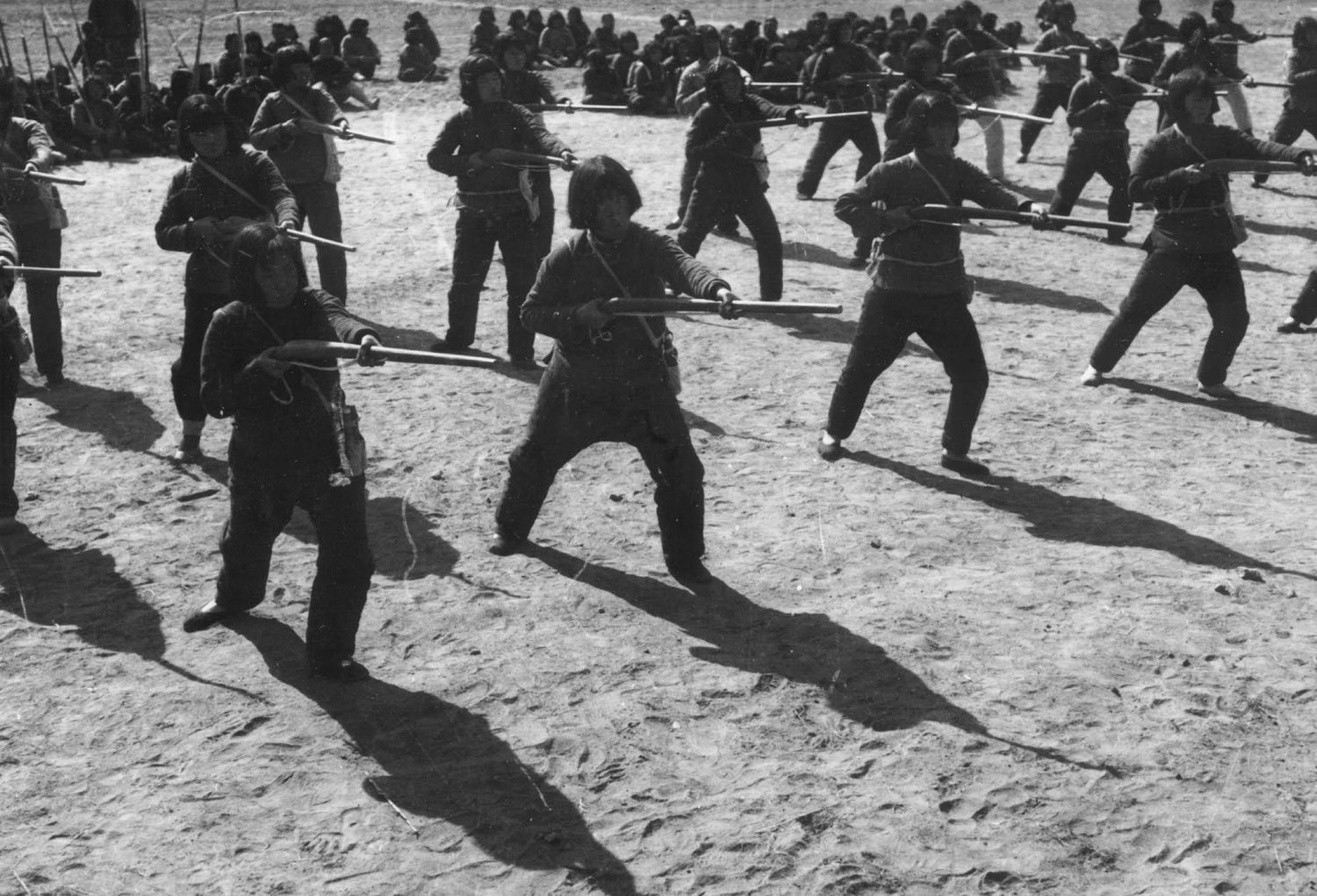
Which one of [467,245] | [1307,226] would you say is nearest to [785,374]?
[467,245]

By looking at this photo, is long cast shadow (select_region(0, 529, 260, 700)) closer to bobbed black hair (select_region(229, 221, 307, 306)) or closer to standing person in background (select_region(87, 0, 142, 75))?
bobbed black hair (select_region(229, 221, 307, 306))

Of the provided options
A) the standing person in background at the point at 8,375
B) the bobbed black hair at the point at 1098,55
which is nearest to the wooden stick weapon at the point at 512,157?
the standing person in background at the point at 8,375

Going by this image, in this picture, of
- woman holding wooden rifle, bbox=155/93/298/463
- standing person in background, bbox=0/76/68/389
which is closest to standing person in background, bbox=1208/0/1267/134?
woman holding wooden rifle, bbox=155/93/298/463

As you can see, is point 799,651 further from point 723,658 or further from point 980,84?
point 980,84

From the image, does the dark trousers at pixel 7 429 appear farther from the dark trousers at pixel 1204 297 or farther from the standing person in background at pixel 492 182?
Result: the dark trousers at pixel 1204 297

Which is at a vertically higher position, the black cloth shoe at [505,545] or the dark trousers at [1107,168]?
the dark trousers at [1107,168]

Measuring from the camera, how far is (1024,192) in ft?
52.0

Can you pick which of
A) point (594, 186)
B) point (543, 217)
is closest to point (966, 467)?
point (594, 186)

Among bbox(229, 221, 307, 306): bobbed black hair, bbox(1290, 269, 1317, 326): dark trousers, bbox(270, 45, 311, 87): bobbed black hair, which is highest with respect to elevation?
bbox(270, 45, 311, 87): bobbed black hair

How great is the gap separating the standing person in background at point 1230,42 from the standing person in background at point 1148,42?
4.26 feet

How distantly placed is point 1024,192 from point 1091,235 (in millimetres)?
1975

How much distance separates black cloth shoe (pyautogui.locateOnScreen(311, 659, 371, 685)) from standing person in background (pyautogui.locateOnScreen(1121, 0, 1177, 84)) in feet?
51.8

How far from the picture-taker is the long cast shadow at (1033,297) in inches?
458

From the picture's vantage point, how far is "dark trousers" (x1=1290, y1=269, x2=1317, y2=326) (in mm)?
10664
